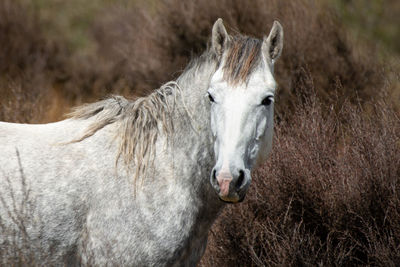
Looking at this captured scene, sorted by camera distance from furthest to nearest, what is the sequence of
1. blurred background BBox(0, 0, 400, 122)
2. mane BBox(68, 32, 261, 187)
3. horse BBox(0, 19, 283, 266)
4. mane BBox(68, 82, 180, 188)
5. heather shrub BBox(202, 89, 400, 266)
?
blurred background BBox(0, 0, 400, 122)
heather shrub BBox(202, 89, 400, 266)
mane BBox(68, 82, 180, 188)
mane BBox(68, 32, 261, 187)
horse BBox(0, 19, 283, 266)

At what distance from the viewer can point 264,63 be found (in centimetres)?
260

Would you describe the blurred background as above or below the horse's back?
above

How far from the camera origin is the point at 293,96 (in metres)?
5.09

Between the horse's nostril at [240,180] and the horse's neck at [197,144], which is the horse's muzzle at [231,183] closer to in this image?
the horse's nostril at [240,180]

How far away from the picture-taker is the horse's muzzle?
2.31 metres

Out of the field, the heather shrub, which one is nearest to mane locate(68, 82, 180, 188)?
the field

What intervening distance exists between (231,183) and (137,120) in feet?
2.36

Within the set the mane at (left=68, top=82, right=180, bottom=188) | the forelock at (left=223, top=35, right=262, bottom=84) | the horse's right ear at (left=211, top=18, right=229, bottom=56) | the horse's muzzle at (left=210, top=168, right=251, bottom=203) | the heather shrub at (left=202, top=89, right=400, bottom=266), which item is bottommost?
the heather shrub at (left=202, top=89, right=400, bottom=266)

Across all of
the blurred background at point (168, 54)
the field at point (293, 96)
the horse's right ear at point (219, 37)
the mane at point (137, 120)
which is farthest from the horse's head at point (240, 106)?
the blurred background at point (168, 54)

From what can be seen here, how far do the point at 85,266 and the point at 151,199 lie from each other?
46 centimetres

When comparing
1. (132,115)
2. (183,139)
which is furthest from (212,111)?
(132,115)

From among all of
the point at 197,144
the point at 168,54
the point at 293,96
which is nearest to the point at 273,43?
the point at 197,144

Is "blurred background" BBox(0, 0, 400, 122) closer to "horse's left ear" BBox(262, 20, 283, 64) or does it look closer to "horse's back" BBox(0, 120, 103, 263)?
"horse's left ear" BBox(262, 20, 283, 64)

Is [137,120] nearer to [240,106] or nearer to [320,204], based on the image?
[240,106]
